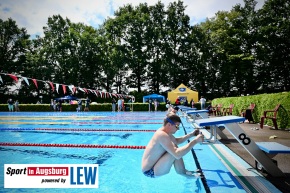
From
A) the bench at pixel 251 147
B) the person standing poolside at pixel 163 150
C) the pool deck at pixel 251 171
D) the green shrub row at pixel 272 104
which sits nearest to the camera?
the person standing poolside at pixel 163 150

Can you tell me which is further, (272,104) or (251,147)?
(272,104)

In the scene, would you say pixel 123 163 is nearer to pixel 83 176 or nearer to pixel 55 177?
pixel 83 176

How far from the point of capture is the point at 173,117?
332cm

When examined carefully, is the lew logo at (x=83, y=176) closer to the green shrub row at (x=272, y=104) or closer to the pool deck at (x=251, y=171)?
the pool deck at (x=251, y=171)

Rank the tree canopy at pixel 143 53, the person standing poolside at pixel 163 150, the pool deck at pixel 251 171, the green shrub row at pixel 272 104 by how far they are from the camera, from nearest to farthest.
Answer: the person standing poolside at pixel 163 150 → the pool deck at pixel 251 171 → the green shrub row at pixel 272 104 → the tree canopy at pixel 143 53

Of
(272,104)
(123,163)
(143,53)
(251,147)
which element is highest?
(143,53)

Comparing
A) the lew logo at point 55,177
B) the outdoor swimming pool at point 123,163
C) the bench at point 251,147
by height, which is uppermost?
the bench at point 251,147

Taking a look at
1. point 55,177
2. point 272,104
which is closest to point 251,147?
point 55,177

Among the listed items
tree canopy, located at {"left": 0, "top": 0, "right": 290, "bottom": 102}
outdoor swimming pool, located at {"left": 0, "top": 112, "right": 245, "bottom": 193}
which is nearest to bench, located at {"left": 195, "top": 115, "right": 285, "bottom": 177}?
outdoor swimming pool, located at {"left": 0, "top": 112, "right": 245, "bottom": 193}

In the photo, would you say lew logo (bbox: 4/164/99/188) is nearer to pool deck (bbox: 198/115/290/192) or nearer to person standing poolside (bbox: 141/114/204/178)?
person standing poolside (bbox: 141/114/204/178)

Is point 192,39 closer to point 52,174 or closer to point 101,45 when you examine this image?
point 101,45

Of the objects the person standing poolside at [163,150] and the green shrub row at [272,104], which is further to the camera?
the green shrub row at [272,104]

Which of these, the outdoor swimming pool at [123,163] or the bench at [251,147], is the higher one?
the bench at [251,147]

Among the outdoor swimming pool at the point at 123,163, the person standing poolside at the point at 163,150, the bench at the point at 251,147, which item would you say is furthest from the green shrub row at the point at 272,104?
the person standing poolside at the point at 163,150
